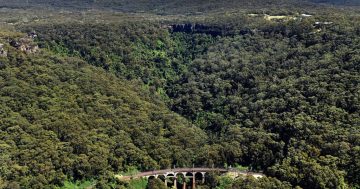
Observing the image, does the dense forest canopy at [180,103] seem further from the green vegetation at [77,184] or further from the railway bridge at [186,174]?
the railway bridge at [186,174]

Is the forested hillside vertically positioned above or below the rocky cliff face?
below

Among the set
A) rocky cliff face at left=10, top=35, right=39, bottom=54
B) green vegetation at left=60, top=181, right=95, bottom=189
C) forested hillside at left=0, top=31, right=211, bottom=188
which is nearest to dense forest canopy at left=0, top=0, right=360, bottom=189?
forested hillside at left=0, top=31, right=211, bottom=188

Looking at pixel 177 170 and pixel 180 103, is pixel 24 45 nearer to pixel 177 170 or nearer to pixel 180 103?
pixel 180 103

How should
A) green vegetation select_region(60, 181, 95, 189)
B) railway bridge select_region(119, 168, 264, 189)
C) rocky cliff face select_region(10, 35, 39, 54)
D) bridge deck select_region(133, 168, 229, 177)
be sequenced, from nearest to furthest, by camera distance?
green vegetation select_region(60, 181, 95, 189) < bridge deck select_region(133, 168, 229, 177) < railway bridge select_region(119, 168, 264, 189) < rocky cliff face select_region(10, 35, 39, 54)

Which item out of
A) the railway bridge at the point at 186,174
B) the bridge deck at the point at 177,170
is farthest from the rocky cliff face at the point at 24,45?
the railway bridge at the point at 186,174

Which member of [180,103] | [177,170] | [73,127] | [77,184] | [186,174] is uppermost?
[73,127]

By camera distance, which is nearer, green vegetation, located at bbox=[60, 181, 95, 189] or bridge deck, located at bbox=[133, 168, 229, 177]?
green vegetation, located at bbox=[60, 181, 95, 189]

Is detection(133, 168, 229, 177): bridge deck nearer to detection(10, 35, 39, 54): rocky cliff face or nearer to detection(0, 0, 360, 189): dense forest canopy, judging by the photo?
detection(0, 0, 360, 189): dense forest canopy

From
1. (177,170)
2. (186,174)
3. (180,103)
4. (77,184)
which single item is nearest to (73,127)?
(77,184)
